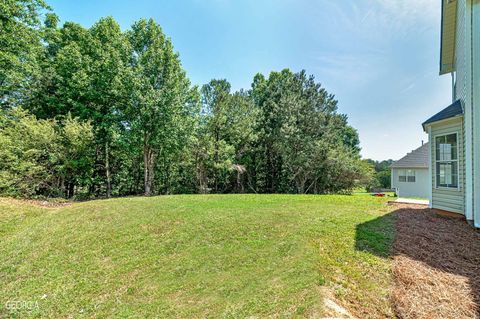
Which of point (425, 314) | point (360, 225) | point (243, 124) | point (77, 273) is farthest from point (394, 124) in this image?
point (77, 273)

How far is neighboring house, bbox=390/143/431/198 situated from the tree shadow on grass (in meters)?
14.8

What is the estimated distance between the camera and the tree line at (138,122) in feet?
38.5

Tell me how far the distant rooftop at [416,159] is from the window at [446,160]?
541 inches

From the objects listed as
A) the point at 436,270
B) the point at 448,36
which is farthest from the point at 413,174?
the point at 436,270

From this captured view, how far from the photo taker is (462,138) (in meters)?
6.38

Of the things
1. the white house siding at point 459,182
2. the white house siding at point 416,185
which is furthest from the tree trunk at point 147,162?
the white house siding at point 416,185

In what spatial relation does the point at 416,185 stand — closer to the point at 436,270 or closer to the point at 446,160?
the point at 446,160

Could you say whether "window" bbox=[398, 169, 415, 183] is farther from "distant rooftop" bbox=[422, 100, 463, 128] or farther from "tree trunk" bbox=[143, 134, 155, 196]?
"tree trunk" bbox=[143, 134, 155, 196]

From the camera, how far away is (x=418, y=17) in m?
9.28

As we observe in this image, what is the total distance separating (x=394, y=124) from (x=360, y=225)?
13.7 metres

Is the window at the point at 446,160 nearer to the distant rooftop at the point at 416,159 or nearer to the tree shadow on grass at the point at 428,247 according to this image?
the tree shadow on grass at the point at 428,247

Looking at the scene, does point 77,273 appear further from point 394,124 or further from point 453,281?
point 394,124

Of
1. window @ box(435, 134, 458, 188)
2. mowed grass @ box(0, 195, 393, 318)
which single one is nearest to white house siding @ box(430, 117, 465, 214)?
window @ box(435, 134, 458, 188)

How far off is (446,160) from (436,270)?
16.9ft
